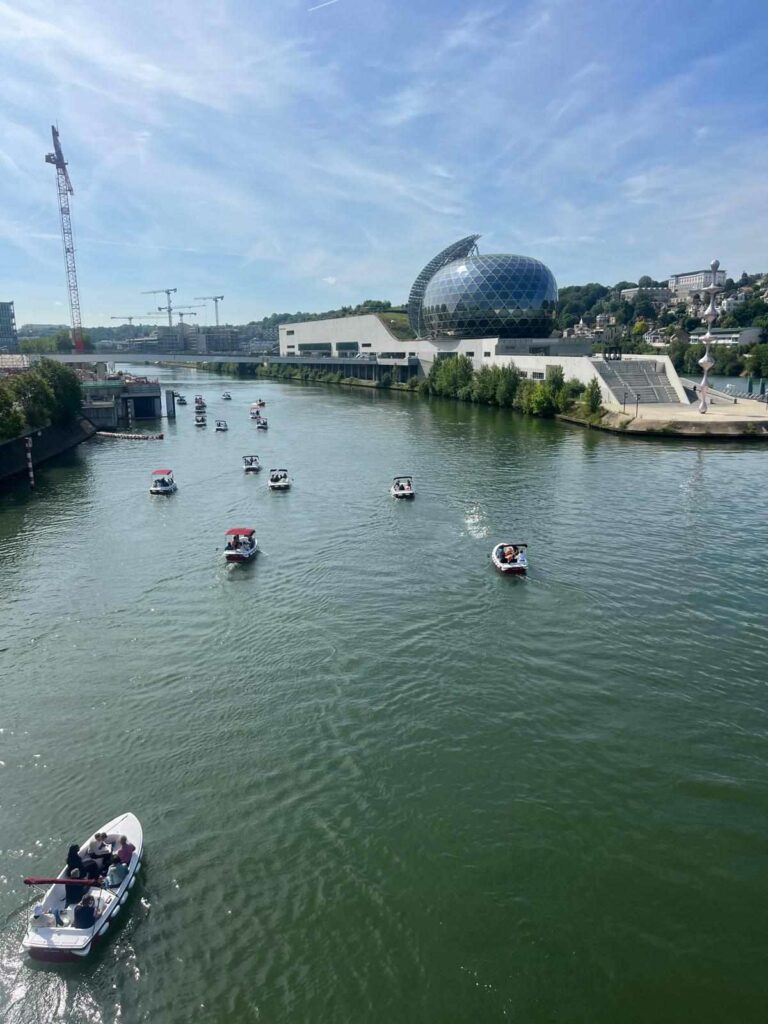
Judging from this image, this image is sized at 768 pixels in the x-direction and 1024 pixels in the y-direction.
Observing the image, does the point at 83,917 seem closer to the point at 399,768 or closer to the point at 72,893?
the point at 72,893

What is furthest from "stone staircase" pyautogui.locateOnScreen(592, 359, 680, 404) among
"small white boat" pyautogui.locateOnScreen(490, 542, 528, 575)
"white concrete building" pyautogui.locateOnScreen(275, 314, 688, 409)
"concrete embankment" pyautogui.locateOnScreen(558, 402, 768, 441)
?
"small white boat" pyautogui.locateOnScreen(490, 542, 528, 575)

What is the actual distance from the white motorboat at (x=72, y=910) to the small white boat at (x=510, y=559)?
48.9 feet

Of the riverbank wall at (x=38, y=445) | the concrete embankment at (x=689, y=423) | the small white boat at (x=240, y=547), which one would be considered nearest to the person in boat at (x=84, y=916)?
the small white boat at (x=240, y=547)

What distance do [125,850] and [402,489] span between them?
25116 mm

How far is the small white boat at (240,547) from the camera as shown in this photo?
24.7 metres

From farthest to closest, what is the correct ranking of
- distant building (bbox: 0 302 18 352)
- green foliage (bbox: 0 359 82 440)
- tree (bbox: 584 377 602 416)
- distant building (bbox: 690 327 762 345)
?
distant building (bbox: 0 302 18 352)
distant building (bbox: 690 327 762 345)
tree (bbox: 584 377 602 416)
green foliage (bbox: 0 359 82 440)

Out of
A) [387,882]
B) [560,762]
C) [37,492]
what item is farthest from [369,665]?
[37,492]

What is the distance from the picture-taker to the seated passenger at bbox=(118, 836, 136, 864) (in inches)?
422

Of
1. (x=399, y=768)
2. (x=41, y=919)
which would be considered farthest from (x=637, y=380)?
(x=41, y=919)

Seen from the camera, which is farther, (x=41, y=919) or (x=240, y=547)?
(x=240, y=547)

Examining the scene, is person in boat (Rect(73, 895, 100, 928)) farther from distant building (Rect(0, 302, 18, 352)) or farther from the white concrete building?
distant building (Rect(0, 302, 18, 352))

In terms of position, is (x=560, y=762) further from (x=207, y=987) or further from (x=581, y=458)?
(x=581, y=458)

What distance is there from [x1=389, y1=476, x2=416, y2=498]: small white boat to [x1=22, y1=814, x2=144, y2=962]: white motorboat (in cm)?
2419

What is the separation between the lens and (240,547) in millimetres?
25031
